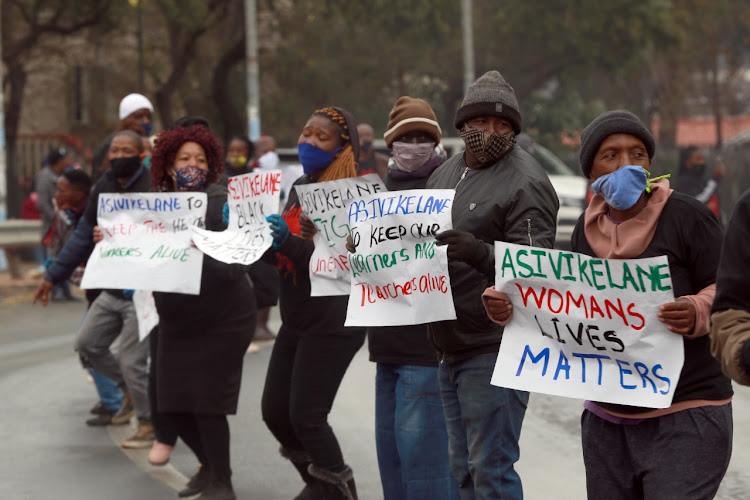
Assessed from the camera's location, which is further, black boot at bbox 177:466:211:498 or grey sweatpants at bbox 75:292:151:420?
grey sweatpants at bbox 75:292:151:420

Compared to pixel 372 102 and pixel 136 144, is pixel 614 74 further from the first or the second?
pixel 136 144

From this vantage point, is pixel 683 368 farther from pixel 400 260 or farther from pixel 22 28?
pixel 22 28

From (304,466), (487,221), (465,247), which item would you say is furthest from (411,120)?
(304,466)

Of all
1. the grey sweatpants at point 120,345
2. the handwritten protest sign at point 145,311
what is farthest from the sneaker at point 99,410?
the handwritten protest sign at point 145,311

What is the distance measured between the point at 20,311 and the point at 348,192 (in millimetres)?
10843

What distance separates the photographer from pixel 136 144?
7.62 meters

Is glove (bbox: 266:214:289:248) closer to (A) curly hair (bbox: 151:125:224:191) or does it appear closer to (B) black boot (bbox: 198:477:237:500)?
(A) curly hair (bbox: 151:125:224:191)

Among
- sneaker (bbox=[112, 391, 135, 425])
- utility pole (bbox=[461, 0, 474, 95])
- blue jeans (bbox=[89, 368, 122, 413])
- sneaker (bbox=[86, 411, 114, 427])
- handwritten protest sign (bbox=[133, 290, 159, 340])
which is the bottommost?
sneaker (bbox=[86, 411, 114, 427])

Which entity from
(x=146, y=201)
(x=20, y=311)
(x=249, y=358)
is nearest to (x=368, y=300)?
(x=146, y=201)

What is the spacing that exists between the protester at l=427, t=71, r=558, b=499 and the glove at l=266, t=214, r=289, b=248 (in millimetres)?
1213

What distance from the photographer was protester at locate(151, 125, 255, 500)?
6363mm

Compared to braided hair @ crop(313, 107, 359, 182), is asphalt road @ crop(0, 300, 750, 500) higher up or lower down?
lower down

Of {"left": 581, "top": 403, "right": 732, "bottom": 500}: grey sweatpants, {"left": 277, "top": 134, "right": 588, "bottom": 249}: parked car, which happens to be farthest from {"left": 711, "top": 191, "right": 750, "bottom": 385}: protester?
{"left": 277, "top": 134, "right": 588, "bottom": 249}: parked car

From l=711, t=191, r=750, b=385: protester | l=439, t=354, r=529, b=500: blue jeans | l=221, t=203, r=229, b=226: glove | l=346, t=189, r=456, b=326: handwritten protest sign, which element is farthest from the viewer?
l=221, t=203, r=229, b=226: glove
